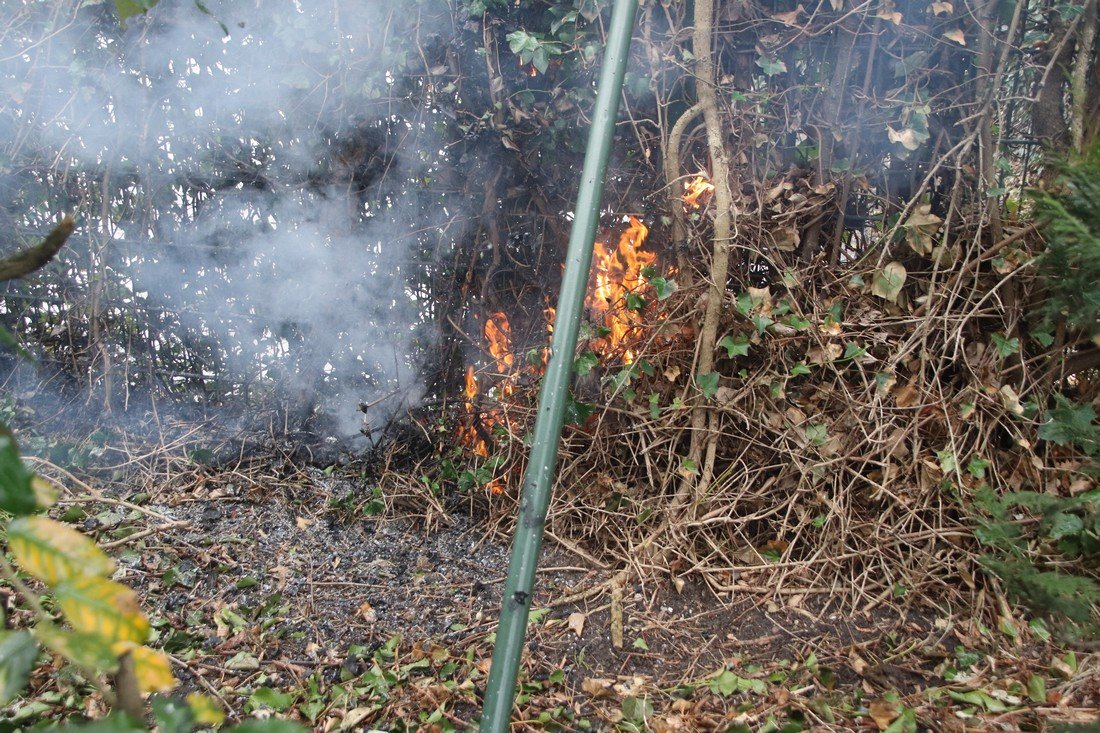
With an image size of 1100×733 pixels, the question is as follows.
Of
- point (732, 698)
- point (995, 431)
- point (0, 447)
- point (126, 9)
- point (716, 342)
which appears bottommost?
point (732, 698)

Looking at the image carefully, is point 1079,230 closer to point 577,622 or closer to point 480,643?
point 577,622

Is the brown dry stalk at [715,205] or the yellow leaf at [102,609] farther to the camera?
the brown dry stalk at [715,205]

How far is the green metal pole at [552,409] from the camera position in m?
1.84

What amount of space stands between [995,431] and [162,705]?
3.59 meters

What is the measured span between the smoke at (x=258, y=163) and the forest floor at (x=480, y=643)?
1.08 m

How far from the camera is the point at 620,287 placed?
378 cm

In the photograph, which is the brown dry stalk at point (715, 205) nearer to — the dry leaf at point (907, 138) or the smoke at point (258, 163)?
the dry leaf at point (907, 138)

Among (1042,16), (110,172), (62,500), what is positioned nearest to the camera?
(1042,16)

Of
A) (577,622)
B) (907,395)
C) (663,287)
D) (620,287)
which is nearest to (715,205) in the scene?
(663,287)

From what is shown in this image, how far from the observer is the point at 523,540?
1901 mm

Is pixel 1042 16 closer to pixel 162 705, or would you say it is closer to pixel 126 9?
pixel 126 9

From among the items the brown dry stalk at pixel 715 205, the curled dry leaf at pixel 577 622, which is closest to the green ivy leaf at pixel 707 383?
the brown dry stalk at pixel 715 205

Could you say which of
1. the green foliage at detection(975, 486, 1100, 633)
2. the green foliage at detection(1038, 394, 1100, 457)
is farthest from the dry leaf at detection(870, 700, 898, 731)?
the green foliage at detection(1038, 394, 1100, 457)

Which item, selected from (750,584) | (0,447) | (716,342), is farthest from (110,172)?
(0,447)
